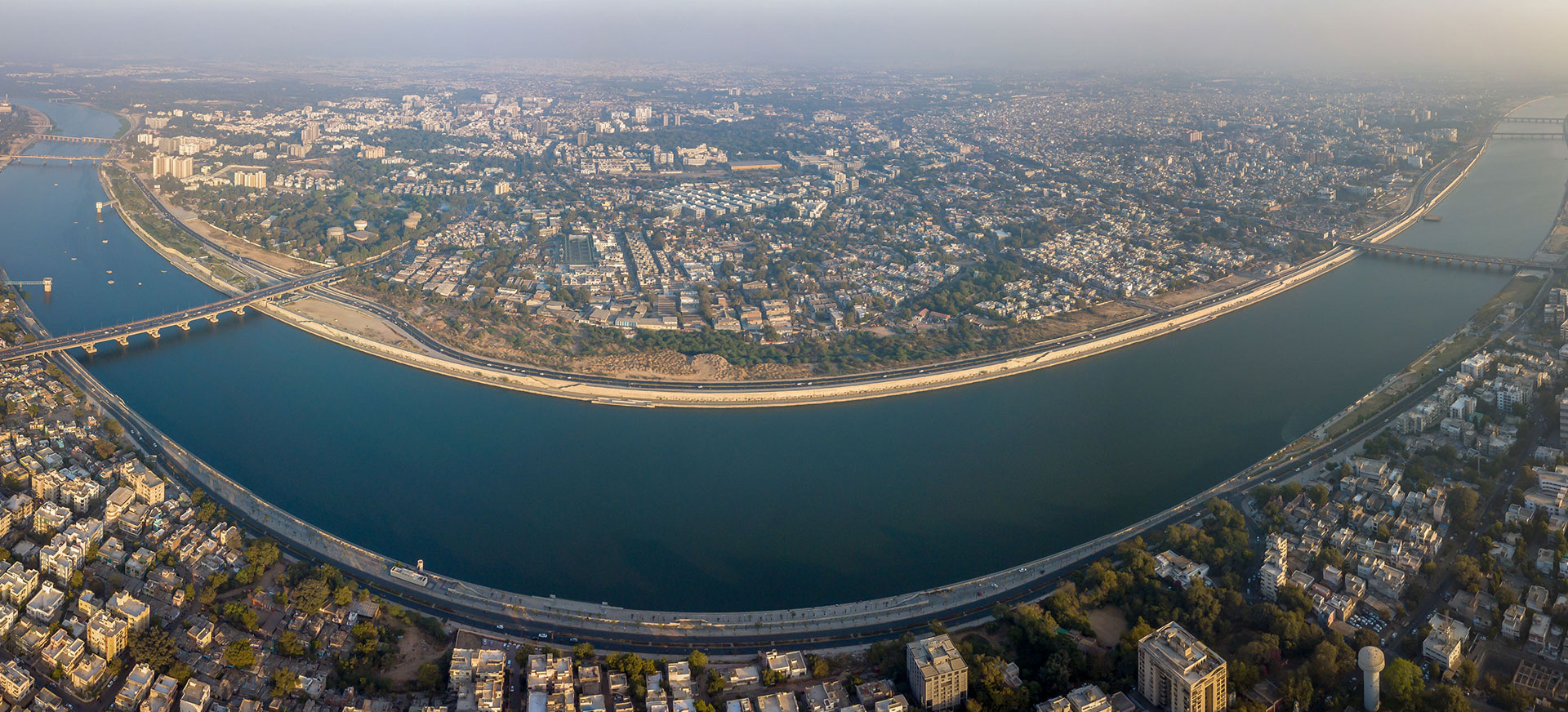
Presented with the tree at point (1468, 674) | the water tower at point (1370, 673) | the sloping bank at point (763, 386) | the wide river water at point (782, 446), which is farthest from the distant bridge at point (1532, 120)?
the water tower at point (1370, 673)

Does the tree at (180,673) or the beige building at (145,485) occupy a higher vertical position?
the beige building at (145,485)

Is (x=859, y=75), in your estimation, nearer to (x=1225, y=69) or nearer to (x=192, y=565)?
(x=1225, y=69)

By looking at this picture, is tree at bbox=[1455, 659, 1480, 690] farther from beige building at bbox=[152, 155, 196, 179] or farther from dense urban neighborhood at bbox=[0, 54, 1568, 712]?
beige building at bbox=[152, 155, 196, 179]

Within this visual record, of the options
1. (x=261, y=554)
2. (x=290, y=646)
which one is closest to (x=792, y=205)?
(x=261, y=554)

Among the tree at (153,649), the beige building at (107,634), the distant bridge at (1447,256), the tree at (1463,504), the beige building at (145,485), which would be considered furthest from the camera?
the distant bridge at (1447,256)

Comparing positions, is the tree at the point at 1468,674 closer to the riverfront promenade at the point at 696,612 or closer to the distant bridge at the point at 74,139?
the riverfront promenade at the point at 696,612

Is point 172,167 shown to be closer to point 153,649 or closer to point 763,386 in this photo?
point 763,386

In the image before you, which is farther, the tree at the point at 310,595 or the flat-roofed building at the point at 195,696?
the tree at the point at 310,595
